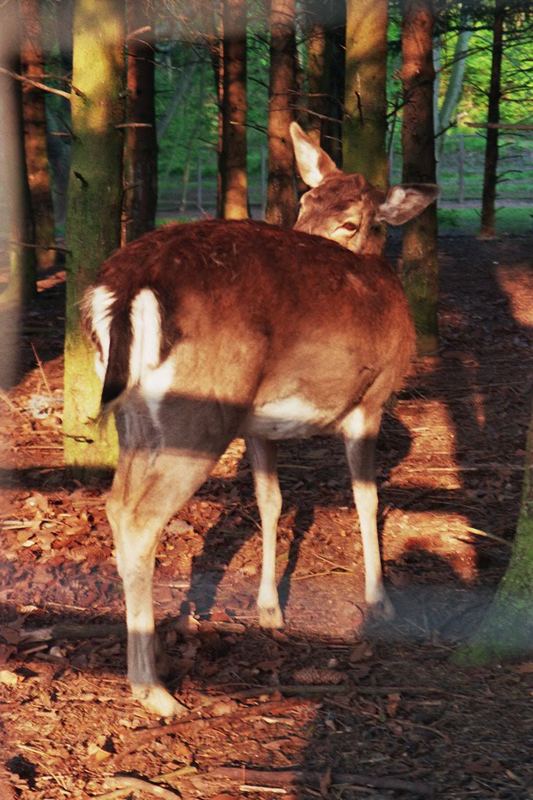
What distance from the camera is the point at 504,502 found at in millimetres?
6953

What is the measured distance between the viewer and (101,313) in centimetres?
452

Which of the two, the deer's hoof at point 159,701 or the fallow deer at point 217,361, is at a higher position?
the fallow deer at point 217,361

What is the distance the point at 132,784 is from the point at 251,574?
2.22 metres

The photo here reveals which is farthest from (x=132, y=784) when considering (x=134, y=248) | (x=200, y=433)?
(x=134, y=248)

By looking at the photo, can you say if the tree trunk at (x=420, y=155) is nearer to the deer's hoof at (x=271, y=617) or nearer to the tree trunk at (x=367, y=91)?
the tree trunk at (x=367, y=91)

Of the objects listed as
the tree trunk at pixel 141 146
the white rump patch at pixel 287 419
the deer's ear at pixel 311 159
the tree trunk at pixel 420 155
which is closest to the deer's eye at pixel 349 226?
the deer's ear at pixel 311 159

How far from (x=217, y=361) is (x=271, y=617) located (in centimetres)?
153

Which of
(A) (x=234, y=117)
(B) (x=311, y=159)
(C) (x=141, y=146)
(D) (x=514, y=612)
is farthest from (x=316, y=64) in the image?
(D) (x=514, y=612)

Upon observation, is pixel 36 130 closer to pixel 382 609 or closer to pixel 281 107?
pixel 281 107

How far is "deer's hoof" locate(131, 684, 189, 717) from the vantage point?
4.36 m

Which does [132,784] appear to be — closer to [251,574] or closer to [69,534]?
[251,574]

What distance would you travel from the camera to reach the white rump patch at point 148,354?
14.2 ft

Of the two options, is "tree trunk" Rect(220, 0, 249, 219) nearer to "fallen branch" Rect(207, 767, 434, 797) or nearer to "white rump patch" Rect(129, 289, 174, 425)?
"white rump patch" Rect(129, 289, 174, 425)

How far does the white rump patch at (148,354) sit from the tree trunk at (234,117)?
10.1m
